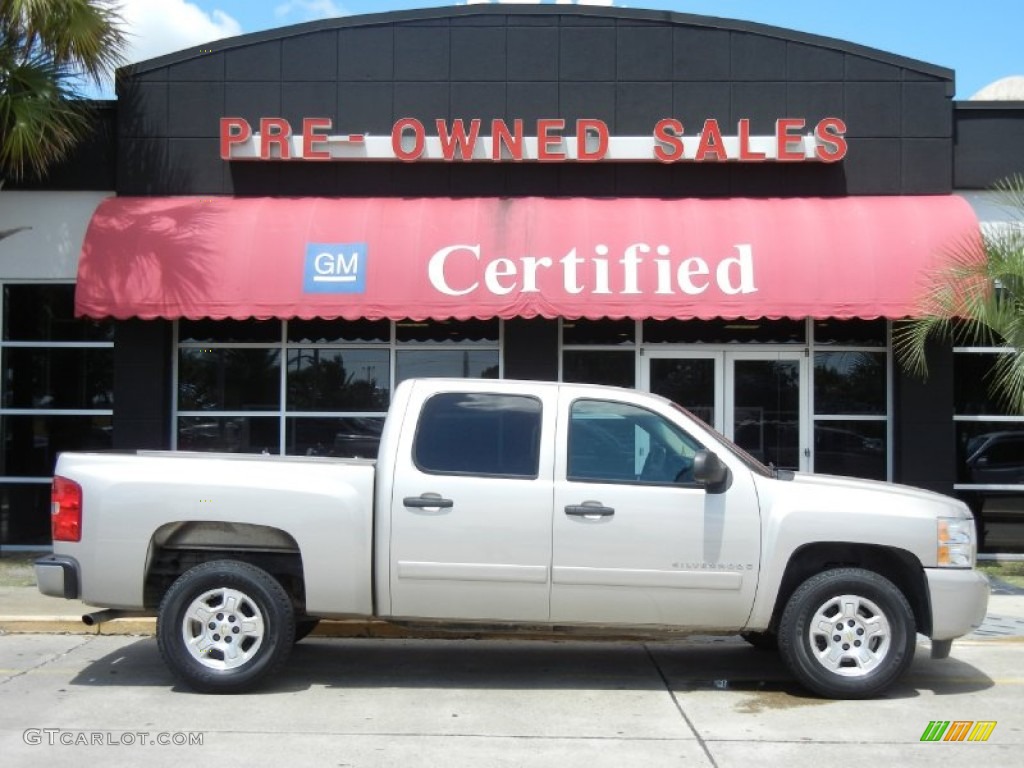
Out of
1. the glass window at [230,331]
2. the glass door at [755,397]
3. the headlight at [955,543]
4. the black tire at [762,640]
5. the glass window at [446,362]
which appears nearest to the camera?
the headlight at [955,543]

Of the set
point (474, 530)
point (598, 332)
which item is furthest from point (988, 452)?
point (474, 530)

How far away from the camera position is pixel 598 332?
13016mm

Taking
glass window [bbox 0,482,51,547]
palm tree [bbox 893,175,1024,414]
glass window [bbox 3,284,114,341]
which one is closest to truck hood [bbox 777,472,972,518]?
palm tree [bbox 893,175,1024,414]

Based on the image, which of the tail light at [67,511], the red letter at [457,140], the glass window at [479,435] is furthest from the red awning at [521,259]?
the tail light at [67,511]

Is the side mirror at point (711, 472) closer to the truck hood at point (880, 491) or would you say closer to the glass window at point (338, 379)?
the truck hood at point (880, 491)

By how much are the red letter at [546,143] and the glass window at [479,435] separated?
614 cm

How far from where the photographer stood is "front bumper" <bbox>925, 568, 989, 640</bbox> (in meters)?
6.88

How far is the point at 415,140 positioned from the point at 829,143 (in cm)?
478

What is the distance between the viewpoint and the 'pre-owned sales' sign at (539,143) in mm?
12625

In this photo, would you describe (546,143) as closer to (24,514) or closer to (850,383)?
(850,383)

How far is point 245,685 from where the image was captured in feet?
22.8

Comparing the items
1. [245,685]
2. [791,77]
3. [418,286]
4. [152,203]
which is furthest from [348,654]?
[791,77]

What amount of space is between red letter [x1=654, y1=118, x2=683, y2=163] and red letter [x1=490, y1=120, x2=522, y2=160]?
159 centimetres

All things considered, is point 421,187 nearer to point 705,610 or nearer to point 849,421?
point 849,421
